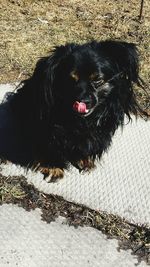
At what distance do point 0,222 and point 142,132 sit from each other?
1511mm

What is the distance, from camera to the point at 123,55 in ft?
10.7

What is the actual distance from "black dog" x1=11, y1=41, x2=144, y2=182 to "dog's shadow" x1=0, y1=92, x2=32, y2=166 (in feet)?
0.66

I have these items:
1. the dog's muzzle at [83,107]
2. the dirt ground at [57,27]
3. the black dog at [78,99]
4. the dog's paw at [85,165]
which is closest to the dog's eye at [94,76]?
the black dog at [78,99]

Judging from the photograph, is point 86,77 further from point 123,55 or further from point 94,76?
point 123,55

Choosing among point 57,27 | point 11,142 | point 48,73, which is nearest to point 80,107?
point 48,73

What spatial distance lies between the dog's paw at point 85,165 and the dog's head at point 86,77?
20.1 inches

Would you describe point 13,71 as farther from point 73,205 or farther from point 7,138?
point 73,205

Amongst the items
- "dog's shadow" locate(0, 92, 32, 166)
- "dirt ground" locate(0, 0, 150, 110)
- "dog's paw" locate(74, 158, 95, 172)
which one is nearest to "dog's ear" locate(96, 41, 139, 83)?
"dog's paw" locate(74, 158, 95, 172)

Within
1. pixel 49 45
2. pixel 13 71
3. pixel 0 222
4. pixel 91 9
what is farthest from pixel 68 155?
pixel 91 9

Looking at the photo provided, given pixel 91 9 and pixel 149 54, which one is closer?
pixel 149 54

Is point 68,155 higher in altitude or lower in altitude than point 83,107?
lower

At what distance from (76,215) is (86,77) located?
3.02 ft

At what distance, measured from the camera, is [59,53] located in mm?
3248

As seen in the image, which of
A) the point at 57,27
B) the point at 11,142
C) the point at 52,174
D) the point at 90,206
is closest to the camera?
the point at 90,206
